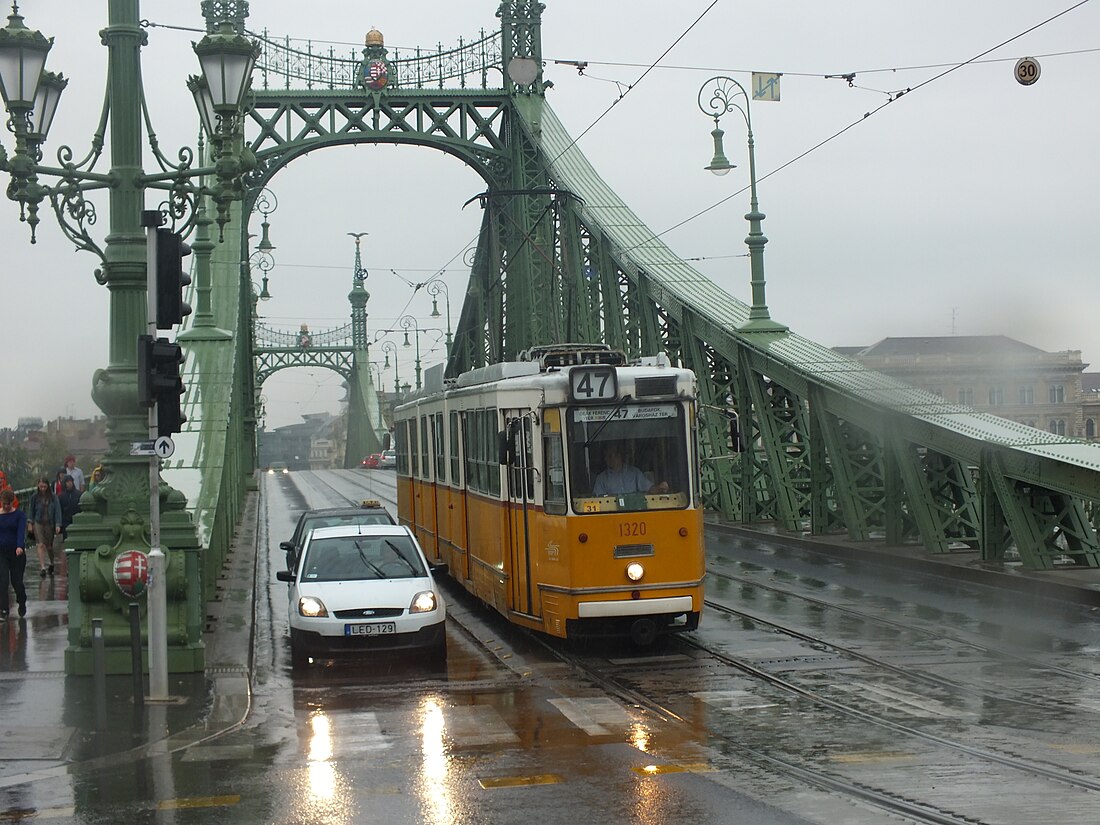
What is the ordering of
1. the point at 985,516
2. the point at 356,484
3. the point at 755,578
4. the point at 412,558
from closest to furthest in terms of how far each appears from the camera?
the point at 412,558, the point at 985,516, the point at 755,578, the point at 356,484

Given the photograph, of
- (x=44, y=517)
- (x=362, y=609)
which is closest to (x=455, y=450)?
(x=362, y=609)

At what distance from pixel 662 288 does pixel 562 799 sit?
2509cm

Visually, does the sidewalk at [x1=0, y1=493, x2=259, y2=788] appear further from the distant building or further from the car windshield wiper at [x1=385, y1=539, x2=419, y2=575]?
the distant building

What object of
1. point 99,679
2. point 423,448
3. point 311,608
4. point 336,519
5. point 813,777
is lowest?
point 813,777

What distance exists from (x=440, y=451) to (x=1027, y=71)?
32.0 ft

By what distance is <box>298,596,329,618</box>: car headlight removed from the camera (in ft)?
50.1

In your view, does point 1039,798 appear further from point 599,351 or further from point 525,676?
point 599,351

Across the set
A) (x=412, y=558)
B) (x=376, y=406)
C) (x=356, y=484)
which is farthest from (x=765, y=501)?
(x=376, y=406)

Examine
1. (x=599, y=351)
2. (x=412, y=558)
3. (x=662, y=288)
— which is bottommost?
(x=412, y=558)

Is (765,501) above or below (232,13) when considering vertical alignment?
below

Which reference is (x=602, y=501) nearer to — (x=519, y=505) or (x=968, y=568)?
(x=519, y=505)

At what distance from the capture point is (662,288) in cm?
3362

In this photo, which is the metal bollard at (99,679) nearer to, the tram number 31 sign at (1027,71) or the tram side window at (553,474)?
the tram side window at (553,474)

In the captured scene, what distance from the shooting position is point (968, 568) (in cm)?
2112
